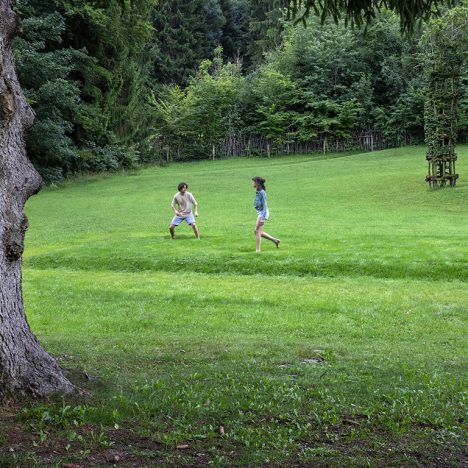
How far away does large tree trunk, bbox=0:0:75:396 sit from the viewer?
477 cm

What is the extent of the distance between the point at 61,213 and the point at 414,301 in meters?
18.2

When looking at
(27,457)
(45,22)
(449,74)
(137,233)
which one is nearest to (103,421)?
(27,457)

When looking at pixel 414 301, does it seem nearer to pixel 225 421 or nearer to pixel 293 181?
pixel 225 421

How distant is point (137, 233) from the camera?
19922mm

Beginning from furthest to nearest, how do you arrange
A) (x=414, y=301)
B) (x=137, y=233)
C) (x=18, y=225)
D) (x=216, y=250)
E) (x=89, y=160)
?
(x=89, y=160) → (x=137, y=233) → (x=216, y=250) → (x=414, y=301) → (x=18, y=225)

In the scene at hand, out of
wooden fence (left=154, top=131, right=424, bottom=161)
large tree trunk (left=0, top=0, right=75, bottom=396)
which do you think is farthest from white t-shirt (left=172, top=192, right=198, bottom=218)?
wooden fence (left=154, top=131, right=424, bottom=161)

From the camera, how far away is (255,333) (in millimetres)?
9602

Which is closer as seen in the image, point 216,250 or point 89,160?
point 216,250

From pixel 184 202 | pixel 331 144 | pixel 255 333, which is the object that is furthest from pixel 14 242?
pixel 331 144

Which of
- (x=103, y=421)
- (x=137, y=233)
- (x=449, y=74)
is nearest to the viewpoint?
(x=103, y=421)

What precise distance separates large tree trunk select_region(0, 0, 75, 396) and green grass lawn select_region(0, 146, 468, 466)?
10.9 inches

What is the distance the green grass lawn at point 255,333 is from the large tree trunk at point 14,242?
0.28 m

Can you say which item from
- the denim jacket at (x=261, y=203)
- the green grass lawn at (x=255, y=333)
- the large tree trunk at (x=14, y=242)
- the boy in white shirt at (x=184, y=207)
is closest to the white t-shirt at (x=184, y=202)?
the boy in white shirt at (x=184, y=207)

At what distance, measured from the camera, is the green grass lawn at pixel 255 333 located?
14.5 feet
